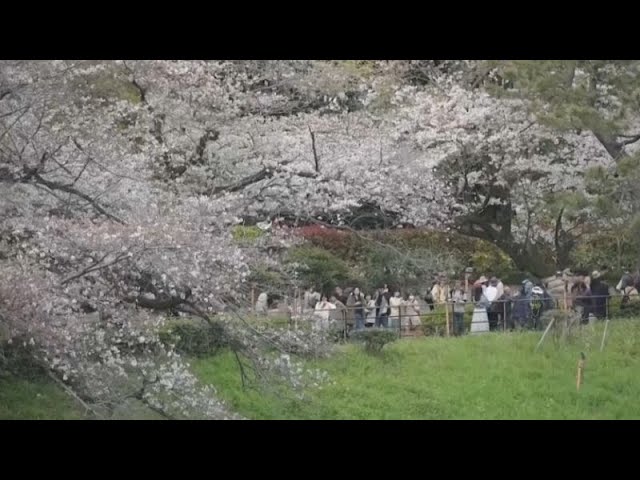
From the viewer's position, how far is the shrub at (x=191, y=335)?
16.6ft

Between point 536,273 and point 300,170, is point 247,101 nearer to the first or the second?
point 300,170

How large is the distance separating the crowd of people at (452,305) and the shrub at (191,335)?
567 millimetres

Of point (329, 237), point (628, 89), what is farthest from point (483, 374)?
point (628, 89)

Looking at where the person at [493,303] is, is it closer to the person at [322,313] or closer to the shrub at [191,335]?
the person at [322,313]

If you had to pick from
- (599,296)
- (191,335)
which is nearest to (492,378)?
(599,296)

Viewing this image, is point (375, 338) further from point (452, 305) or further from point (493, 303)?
point (493, 303)

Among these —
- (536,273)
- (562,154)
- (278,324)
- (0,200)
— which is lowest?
(278,324)

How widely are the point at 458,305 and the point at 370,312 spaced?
1.79ft

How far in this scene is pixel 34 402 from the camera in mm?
5105

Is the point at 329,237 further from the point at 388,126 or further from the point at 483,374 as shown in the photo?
the point at 483,374

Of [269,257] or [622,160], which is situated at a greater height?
[622,160]

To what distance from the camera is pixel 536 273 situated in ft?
16.6

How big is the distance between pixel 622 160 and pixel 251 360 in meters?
2.62

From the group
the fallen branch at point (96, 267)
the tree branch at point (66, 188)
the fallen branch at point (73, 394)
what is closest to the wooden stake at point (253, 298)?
the fallen branch at point (96, 267)
